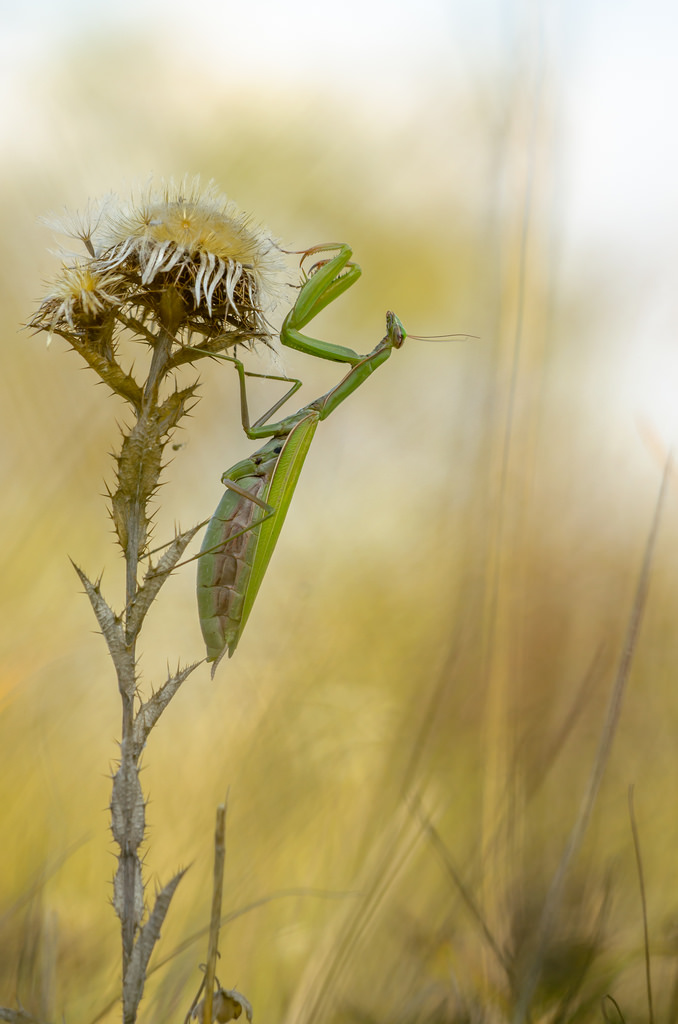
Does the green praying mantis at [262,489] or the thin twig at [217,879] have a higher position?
the green praying mantis at [262,489]

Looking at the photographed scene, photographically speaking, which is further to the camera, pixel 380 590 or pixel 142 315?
pixel 380 590

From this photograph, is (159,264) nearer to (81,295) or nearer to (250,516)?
(81,295)

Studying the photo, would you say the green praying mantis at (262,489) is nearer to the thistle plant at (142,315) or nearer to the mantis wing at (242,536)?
the mantis wing at (242,536)

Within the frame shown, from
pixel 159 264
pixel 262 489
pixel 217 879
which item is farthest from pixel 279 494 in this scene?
pixel 217 879

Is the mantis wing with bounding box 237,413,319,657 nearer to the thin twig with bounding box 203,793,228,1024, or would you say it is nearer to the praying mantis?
the praying mantis

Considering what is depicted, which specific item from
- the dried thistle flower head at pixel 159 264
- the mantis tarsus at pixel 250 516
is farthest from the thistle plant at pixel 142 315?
the mantis tarsus at pixel 250 516

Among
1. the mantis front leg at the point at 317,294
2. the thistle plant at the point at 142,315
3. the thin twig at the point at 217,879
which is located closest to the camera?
the thin twig at the point at 217,879

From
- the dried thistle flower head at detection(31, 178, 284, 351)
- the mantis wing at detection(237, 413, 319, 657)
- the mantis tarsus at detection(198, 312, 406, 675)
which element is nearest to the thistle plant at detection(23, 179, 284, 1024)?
the dried thistle flower head at detection(31, 178, 284, 351)
